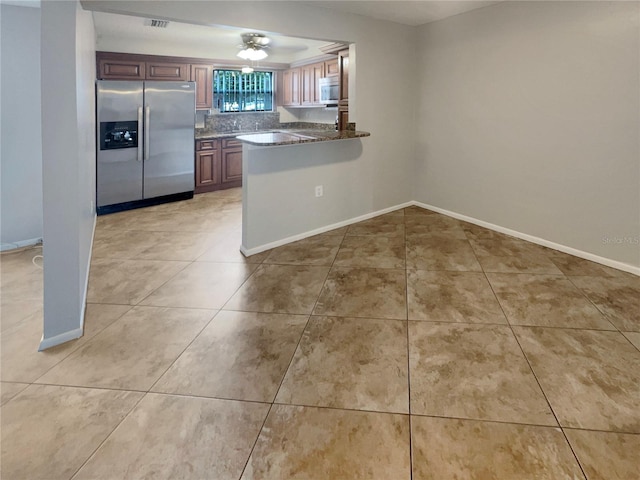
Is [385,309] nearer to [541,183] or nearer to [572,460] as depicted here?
[572,460]

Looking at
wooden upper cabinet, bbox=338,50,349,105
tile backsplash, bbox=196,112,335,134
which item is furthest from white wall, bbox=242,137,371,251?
tile backsplash, bbox=196,112,335,134

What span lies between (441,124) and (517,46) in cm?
119

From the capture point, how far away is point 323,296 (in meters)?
2.99

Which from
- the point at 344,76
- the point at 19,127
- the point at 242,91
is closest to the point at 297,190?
the point at 344,76

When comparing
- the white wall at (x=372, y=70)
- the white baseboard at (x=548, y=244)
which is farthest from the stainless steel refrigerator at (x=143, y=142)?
the white baseboard at (x=548, y=244)

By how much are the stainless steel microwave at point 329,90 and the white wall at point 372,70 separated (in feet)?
3.23

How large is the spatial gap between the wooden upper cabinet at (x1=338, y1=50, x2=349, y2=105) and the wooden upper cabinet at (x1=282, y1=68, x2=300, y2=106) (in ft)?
6.20

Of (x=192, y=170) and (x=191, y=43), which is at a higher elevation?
(x=191, y=43)

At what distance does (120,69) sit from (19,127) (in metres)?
1.89

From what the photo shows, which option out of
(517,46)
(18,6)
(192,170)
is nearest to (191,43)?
(192,170)

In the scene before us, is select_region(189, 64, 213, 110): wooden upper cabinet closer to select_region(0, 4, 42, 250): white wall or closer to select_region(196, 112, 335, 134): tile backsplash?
select_region(196, 112, 335, 134): tile backsplash

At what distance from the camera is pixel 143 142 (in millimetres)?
5398

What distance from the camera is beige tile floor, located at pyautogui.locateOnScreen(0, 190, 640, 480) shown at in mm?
1559

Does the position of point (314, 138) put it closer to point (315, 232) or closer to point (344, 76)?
point (315, 232)
